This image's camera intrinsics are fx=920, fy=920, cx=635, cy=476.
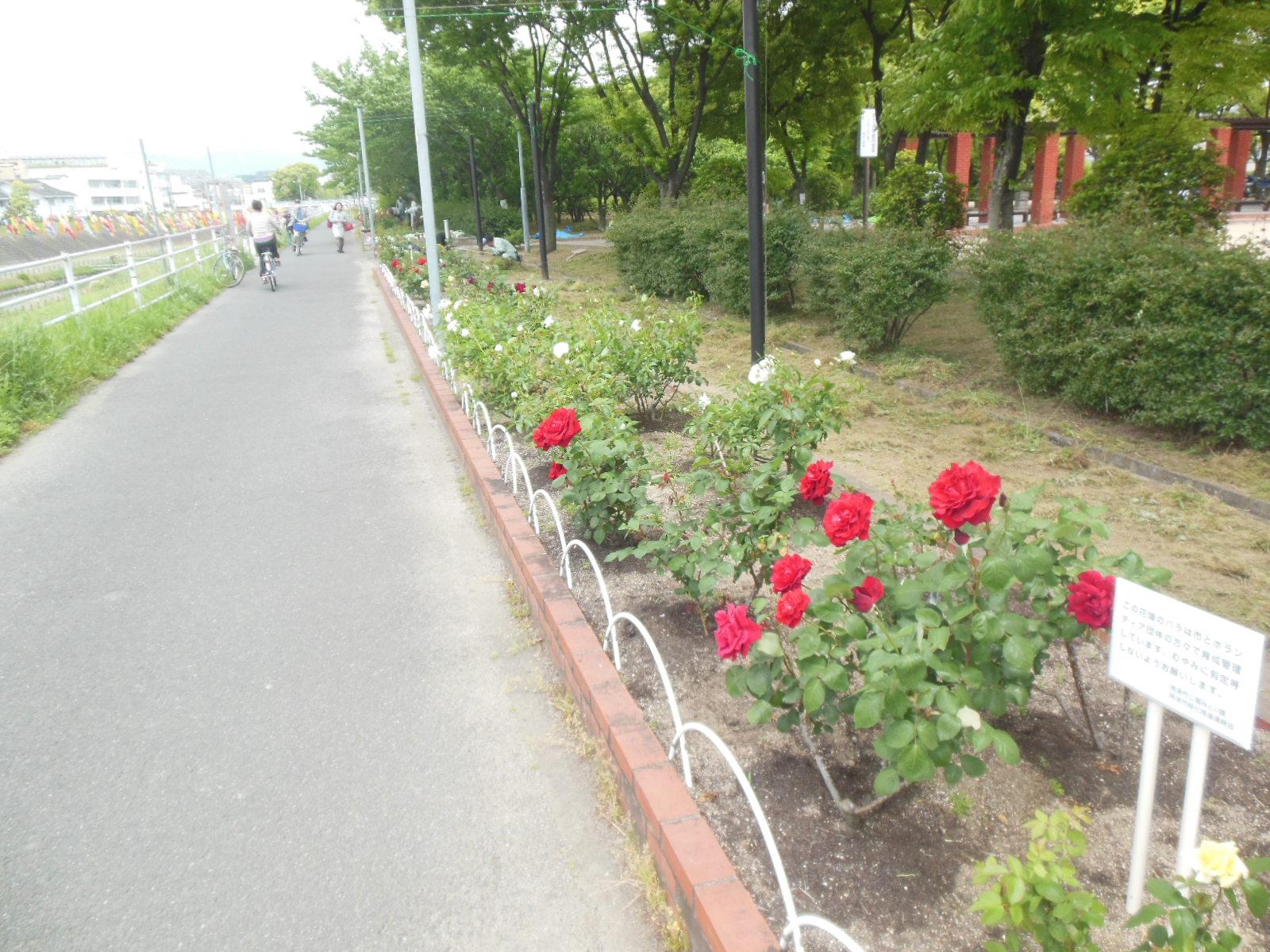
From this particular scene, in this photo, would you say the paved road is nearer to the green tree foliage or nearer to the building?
the green tree foliage

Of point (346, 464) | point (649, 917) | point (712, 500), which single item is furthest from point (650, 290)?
point (649, 917)

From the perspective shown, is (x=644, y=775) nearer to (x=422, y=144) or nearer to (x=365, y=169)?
(x=422, y=144)

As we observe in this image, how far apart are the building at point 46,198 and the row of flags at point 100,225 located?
81.9ft

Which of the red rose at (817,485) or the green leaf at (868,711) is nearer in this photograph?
the green leaf at (868,711)

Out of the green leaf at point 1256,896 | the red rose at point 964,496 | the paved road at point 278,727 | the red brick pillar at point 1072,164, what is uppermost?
the red brick pillar at point 1072,164

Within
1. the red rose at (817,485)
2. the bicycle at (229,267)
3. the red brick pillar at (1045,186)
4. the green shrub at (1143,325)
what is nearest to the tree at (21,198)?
the bicycle at (229,267)

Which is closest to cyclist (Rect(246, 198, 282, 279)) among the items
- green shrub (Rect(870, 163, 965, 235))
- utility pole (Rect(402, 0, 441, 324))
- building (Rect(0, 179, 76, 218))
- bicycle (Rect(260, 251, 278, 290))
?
bicycle (Rect(260, 251, 278, 290))

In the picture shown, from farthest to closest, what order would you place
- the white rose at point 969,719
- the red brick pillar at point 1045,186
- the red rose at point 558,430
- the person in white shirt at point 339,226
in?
1. the person in white shirt at point 339,226
2. the red brick pillar at point 1045,186
3. the red rose at point 558,430
4. the white rose at point 969,719

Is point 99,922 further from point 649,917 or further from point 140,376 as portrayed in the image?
point 140,376

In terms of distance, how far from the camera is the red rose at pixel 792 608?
7.31 ft

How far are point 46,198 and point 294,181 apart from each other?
79.3 m

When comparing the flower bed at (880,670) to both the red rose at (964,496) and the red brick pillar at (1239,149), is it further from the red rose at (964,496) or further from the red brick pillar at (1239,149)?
the red brick pillar at (1239,149)

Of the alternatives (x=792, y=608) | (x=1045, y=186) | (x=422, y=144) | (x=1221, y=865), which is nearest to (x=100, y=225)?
(x=422, y=144)

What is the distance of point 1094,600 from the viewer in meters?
2.21
